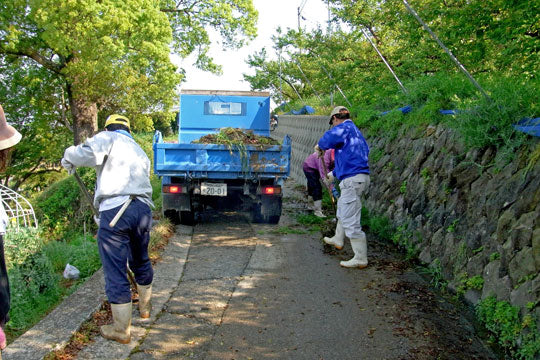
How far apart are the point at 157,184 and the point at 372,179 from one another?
6.87 metres

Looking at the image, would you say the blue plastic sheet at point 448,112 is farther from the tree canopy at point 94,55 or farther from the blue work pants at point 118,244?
the tree canopy at point 94,55

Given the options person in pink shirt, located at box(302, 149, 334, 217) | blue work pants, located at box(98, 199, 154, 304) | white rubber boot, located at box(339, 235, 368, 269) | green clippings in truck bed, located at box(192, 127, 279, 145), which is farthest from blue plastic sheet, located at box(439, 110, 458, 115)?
blue work pants, located at box(98, 199, 154, 304)

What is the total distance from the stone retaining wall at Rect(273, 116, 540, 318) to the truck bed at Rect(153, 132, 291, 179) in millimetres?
1819

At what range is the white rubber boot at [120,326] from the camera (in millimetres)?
3916

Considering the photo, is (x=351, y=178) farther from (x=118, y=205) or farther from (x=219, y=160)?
(x=118, y=205)

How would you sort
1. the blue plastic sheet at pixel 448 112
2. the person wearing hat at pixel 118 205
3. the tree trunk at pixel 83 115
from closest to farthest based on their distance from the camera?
1. the person wearing hat at pixel 118 205
2. the blue plastic sheet at pixel 448 112
3. the tree trunk at pixel 83 115

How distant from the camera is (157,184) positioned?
44.3 feet

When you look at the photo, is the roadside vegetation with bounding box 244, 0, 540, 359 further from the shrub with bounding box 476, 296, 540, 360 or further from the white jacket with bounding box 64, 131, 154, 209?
the white jacket with bounding box 64, 131, 154, 209

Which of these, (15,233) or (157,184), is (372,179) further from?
(157,184)

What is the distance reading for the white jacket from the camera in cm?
393

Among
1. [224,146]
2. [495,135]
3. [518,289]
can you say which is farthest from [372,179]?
[518,289]

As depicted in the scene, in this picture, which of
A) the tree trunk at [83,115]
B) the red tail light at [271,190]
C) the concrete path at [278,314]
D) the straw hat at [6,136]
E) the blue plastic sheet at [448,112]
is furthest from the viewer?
the tree trunk at [83,115]

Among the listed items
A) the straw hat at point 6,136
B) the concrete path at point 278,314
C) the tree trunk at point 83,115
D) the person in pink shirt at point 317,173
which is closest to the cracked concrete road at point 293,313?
the concrete path at point 278,314

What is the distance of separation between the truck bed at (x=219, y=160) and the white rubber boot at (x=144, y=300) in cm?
350
